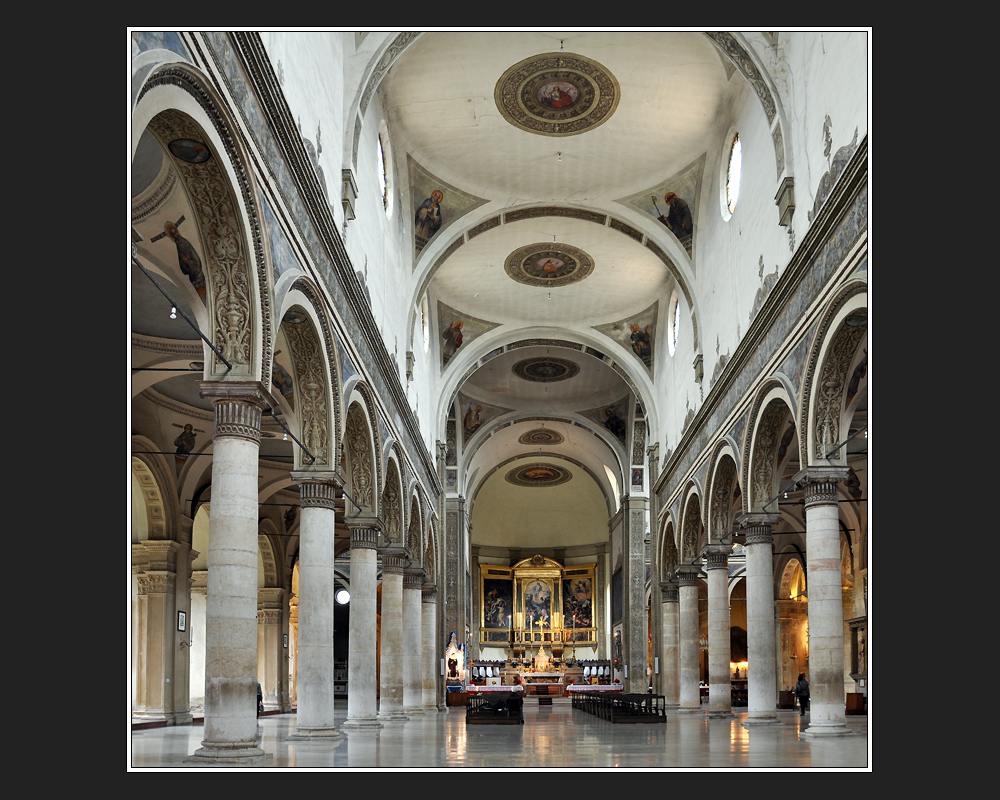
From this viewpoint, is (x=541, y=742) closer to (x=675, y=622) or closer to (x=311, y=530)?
(x=311, y=530)

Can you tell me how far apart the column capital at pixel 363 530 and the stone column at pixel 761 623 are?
24.6 ft

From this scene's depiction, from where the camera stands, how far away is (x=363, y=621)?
67.1ft

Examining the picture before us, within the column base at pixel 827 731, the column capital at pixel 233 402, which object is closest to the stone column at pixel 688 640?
the column base at pixel 827 731

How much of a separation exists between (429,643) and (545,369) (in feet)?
39.9

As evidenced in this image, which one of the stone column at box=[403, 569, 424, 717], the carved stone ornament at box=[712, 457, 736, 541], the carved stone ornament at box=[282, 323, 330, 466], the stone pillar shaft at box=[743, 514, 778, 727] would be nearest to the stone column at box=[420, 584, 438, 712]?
the stone column at box=[403, 569, 424, 717]

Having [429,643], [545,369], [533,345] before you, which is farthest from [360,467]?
[545,369]

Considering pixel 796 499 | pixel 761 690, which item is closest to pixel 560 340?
pixel 796 499

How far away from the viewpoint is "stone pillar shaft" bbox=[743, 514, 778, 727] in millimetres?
20422

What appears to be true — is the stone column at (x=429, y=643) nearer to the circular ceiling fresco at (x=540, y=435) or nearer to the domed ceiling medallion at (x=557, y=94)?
the circular ceiling fresco at (x=540, y=435)

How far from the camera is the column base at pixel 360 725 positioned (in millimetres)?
19922

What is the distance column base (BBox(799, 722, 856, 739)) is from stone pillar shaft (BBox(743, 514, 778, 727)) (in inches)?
172

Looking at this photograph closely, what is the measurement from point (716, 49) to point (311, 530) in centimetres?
1227

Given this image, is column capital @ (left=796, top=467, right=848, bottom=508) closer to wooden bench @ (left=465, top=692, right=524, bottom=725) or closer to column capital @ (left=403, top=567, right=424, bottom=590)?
wooden bench @ (left=465, top=692, right=524, bottom=725)

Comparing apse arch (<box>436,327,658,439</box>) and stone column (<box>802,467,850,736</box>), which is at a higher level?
apse arch (<box>436,327,658,439</box>)
